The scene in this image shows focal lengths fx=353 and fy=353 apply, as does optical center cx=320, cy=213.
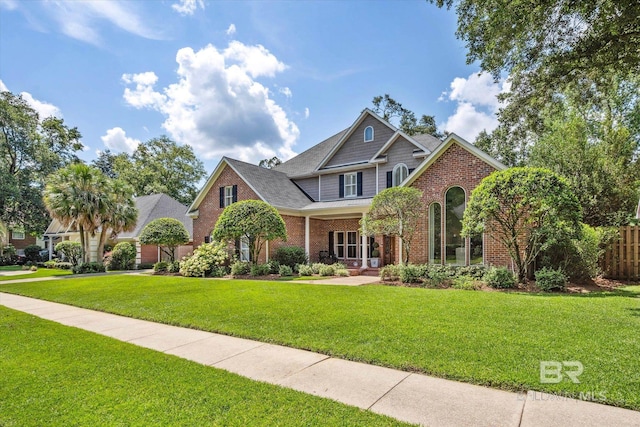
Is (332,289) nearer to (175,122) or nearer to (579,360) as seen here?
(579,360)

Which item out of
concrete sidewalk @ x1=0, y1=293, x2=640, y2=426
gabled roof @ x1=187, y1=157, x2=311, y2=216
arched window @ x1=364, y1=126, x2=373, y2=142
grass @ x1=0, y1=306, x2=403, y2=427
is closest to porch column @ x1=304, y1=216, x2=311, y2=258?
gabled roof @ x1=187, y1=157, x2=311, y2=216

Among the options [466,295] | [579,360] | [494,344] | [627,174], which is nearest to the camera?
[579,360]

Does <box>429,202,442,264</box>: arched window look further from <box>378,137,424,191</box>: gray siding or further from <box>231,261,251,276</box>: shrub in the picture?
<box>231,261,251,276</box>: shrub

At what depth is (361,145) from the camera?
21203 millimetres

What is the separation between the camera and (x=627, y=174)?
56.1ft

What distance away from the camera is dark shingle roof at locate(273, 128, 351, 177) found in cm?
2382

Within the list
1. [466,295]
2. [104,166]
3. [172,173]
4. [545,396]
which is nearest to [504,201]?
[466,295]

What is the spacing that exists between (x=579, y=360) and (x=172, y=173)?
4243cm

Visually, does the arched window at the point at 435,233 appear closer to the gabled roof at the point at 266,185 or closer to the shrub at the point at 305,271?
the shrub at the point at 305,271

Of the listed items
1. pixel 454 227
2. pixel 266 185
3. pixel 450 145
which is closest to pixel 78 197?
pixel 266 185

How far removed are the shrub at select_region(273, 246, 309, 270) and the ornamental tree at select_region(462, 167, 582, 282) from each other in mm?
9375

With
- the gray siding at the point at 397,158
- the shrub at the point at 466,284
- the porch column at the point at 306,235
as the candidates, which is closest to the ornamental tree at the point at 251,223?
the porch column at the point at 306,235

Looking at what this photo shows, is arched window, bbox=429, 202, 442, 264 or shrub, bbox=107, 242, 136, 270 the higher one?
arched window, bbox=429, 202, 442, 264

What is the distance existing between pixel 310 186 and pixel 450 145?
1068cm
